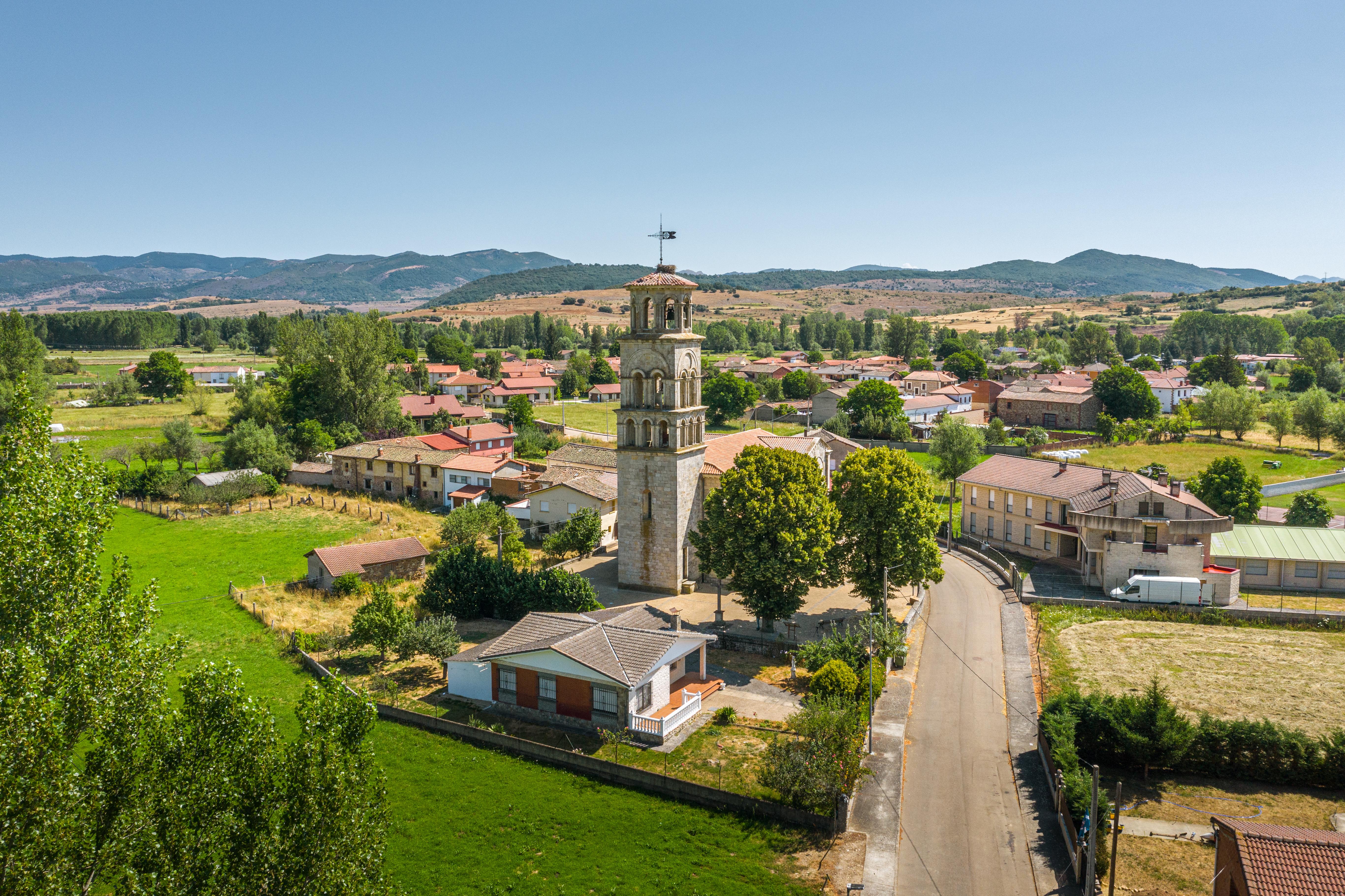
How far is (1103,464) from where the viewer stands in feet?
278

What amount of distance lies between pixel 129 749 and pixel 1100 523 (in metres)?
48.9

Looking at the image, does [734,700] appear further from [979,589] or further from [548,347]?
[548,347]

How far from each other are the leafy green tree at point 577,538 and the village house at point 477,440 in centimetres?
2447

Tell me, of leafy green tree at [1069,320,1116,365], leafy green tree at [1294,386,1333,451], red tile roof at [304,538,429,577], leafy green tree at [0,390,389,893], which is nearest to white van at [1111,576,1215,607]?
red tile roof at [304,538,429,577]

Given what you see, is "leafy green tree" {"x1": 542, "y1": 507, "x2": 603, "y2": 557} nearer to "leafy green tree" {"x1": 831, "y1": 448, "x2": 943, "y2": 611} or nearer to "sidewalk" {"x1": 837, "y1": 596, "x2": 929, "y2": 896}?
"leafy green tree" {"x1": 831, "y1": 448, "x2": 943, "y2": 611}

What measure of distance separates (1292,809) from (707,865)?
18216 mm

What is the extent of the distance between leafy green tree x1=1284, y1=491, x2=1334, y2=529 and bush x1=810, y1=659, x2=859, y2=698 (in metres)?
41.3

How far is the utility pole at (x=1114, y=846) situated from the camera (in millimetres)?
20844

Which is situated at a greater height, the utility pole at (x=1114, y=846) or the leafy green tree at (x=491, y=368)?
the leafy green tree at (x=491, y=368)

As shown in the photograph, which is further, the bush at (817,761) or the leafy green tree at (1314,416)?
the leafy green tree at (1314,416)

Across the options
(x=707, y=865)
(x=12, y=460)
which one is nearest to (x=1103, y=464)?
(x=707, y=865)

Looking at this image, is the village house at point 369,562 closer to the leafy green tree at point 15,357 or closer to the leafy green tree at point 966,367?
the leafy green tree at point 15,357

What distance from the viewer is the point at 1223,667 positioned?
3862 cm

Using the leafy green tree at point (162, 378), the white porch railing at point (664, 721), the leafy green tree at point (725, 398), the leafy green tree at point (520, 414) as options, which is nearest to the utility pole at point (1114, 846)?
the white porch railing at point (664, 721)
